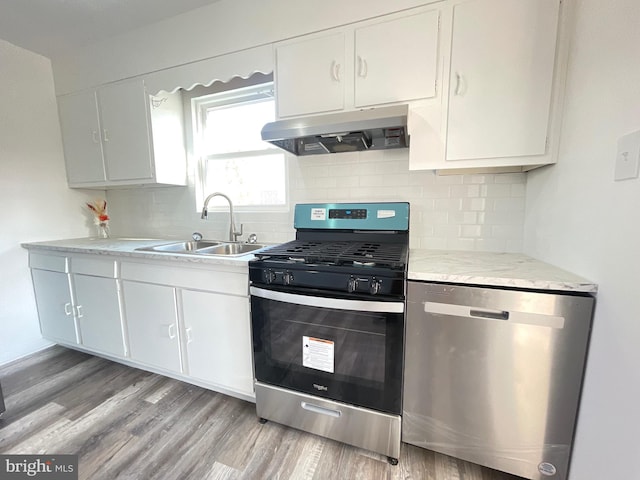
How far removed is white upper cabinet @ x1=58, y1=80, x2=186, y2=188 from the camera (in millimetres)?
2070

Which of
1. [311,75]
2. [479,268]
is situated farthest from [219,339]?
[311,75]

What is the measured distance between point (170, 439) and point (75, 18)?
9.00 ft

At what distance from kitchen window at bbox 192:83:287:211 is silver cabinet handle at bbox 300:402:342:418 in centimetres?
134

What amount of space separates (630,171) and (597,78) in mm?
428

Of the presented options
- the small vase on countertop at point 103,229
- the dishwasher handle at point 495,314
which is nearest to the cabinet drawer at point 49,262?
the small vase on countertop at point 103,229

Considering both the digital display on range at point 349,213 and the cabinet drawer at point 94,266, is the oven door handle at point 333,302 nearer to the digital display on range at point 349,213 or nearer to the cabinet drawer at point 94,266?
the digital display on range at point 349,213

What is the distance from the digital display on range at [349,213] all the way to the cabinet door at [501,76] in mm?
629

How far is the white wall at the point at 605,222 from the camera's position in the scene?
2.61 ft

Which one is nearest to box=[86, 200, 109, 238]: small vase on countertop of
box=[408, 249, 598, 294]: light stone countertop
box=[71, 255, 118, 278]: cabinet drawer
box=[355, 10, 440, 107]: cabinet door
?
box=[71, 255, 118, 278]: cabinet drawer

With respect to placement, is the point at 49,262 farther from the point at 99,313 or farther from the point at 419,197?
the point at 419,197

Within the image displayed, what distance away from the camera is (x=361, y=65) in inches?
57.1

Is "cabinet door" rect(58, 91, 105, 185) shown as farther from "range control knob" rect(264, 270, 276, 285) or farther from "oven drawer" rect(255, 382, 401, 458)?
"oven drawer" rect(255, 382, 401, 458)

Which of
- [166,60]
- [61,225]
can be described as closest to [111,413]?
[61,225]

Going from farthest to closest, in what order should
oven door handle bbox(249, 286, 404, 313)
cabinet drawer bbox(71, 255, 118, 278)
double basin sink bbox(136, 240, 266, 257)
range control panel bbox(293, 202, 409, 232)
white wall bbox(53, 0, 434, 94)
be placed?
double basin sink bbox(136, 240, 266, 257), cabinet drawer bbox(71, 255, 118, 278), range control panel bbox(293, 202, 409, 232), white wall bbox(53, 0, 434, 94), oven door handle bbox(249, 286, 404, 313)
